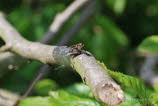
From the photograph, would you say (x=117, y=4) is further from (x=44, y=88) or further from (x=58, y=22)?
(x=58, y=22)

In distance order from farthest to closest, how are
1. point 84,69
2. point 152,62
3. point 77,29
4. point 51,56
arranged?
→ point 152,62 → point 77,29 → point 51,56 → point 84,69

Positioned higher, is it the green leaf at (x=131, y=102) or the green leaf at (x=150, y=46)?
the green leaf at (x=150, y=46)

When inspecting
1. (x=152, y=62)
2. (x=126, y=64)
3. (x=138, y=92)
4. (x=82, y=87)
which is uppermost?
(x=126, y=64)

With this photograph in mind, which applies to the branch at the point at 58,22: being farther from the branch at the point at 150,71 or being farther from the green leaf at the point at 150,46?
the branch at the point at 150,71

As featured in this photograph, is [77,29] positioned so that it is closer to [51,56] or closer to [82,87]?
[82,87]

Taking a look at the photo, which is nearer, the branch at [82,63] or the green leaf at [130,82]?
the branch at [82,63]

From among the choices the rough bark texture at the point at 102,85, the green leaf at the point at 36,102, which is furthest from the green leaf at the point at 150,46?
the rough bark texture at the point at 102,85

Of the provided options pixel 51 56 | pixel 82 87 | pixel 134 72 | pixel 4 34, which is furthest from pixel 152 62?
pixel 51 56
